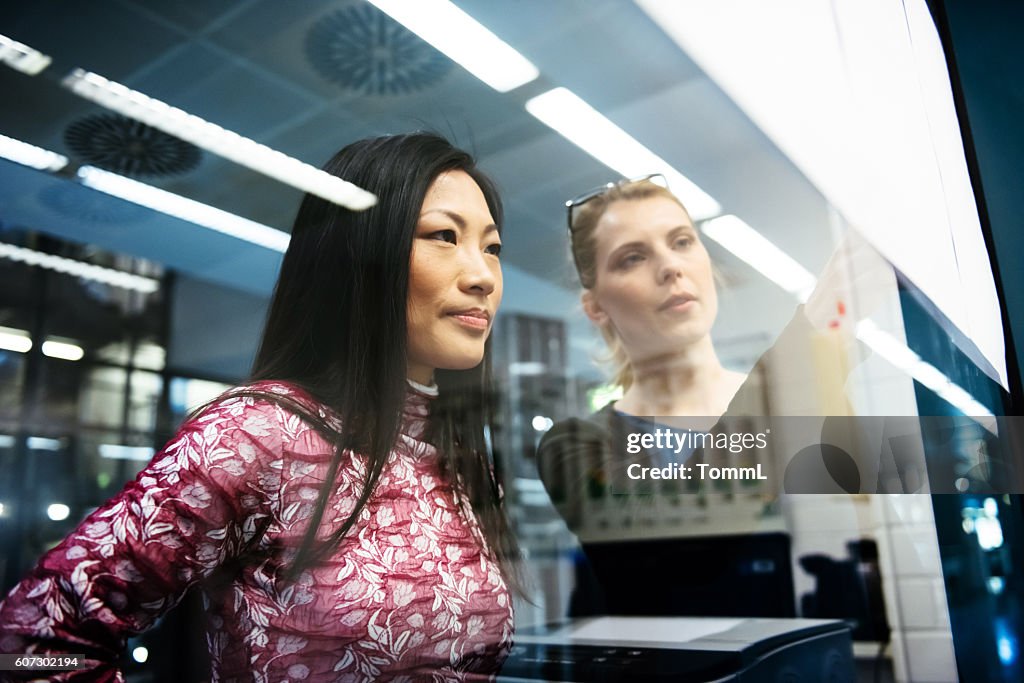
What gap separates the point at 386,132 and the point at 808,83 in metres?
0.63

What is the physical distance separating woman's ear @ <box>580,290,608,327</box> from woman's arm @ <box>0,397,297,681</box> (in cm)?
47

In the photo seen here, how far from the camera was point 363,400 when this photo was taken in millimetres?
909

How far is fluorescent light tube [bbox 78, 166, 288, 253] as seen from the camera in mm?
907

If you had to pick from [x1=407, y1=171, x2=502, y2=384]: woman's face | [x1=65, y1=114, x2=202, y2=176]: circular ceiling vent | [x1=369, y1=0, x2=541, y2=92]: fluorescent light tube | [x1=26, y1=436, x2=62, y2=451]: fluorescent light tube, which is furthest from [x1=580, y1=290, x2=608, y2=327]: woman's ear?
[x1=26, y1=436, x2=62, y2=451]: fluorescent light tube

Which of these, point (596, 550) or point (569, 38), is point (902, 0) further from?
point (596, 550)

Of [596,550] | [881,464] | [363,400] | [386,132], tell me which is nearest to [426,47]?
[386,132]

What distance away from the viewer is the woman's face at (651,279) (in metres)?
1.05

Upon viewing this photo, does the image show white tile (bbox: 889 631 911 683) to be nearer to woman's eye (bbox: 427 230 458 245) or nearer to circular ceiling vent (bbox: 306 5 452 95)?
woman's eye (bbox: 427 230 458 245)

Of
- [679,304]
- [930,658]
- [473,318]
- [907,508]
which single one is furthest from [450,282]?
[930,658]

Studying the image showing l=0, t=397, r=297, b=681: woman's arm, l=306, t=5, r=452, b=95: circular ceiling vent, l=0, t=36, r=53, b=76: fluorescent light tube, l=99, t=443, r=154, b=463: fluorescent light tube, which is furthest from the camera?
l=306, t=5, r=452, b=95: circular ceiling vent

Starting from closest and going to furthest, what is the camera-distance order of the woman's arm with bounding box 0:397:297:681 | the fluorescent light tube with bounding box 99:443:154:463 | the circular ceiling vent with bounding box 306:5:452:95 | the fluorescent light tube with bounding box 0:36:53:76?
the woman's arm with bounding box 0:397:297:681 → the fluorescent light tube with bounding box 99:443:154:463 → the fluorescent light tube with bounding box 0:36:53:76 → the circular ceiling vent with bounding box 306:5:452:95

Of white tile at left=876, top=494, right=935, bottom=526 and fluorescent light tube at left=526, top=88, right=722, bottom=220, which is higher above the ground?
fluorescent light tube at left=526, top=88, right=722, bottom=220

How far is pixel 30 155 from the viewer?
91 cm

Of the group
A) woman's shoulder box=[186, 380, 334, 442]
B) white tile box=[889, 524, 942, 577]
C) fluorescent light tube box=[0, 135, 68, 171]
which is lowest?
white tile box=[889, 524, 942, 577]
